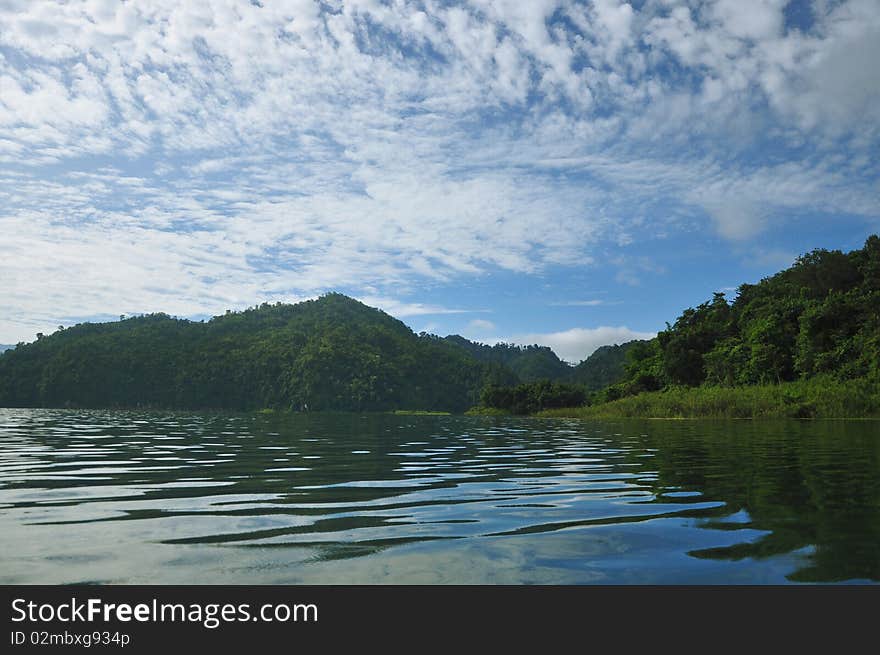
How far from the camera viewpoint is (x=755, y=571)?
4699 mm

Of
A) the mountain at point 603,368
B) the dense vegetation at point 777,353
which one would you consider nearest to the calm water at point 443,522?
the dense vegetation at point 777,353

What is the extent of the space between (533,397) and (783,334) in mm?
48499

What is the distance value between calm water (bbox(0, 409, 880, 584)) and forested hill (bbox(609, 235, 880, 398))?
43.8 metres

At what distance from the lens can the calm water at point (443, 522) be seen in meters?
4.86

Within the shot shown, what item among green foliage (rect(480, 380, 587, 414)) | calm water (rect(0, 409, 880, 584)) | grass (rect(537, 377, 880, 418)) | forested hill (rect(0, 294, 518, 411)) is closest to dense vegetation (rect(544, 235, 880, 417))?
grass (rect(537, 377, 880, 418))

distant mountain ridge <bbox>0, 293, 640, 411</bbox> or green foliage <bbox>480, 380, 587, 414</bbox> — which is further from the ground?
distant mountain ridge <bbox>0, 293, 640, 411</bbox>

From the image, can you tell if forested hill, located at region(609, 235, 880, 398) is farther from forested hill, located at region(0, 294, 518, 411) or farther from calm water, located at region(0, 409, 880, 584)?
forested hill, located at region(0, 294, 518, 411)

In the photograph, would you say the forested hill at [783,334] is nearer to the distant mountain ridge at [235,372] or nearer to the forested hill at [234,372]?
the distant mountain ridge at [235,372]

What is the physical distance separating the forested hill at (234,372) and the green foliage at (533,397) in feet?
175

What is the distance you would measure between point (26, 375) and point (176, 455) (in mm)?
151669

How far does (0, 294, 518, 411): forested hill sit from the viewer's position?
148 metres

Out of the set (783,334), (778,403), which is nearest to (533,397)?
(783,334)

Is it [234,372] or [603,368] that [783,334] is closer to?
[603,368]
